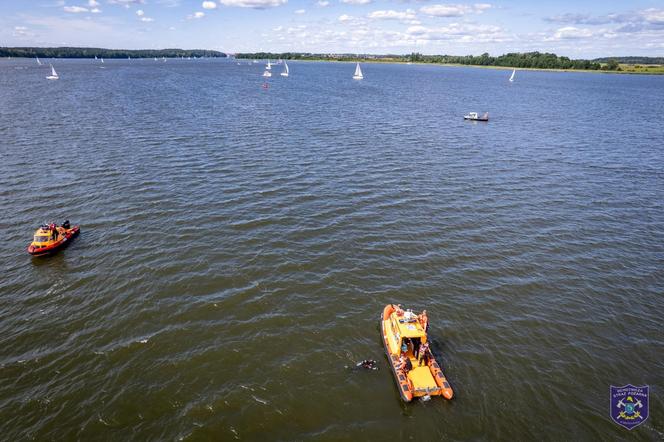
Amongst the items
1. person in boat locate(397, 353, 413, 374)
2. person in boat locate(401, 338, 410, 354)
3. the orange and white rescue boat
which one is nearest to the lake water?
the orange and white rescue boat

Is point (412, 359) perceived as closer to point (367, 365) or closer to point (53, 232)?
point (367, 365)

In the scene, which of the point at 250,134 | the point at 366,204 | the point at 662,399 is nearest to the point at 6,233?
the point at 366,204

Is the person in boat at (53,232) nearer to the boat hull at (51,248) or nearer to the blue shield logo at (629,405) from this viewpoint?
the boat hull at (51,248)

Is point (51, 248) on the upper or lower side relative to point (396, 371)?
upper

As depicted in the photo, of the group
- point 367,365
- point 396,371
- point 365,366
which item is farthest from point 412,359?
point 365,366

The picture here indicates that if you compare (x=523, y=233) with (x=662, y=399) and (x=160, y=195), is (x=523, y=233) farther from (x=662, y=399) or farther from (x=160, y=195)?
(x=160, y=195)

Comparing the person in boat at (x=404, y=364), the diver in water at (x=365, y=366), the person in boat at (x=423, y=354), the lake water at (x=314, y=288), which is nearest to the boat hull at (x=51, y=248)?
the lake water at (x=314, y=288)
